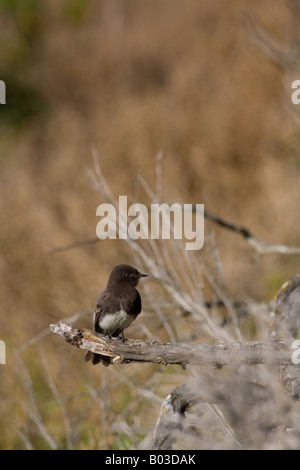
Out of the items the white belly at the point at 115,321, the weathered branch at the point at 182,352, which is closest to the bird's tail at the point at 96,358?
the white belly at the point at 115,321

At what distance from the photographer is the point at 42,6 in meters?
21.7

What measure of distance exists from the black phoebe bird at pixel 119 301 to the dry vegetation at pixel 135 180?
30.6 inches

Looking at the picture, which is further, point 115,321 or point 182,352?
point 115,321

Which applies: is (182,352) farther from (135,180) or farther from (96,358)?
(135,180)

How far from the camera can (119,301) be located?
393cm

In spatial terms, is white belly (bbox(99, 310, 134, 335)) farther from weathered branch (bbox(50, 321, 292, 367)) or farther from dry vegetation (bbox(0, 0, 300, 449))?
dry vegetation (bbox(0, 0, 300, 449))

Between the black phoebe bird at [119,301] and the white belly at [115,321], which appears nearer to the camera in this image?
the black phoebe bird at [119,301]

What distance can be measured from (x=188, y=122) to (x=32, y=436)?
7.33m

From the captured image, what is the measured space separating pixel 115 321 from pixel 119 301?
Answer: 0.17 meters

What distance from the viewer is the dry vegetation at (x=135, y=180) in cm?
624

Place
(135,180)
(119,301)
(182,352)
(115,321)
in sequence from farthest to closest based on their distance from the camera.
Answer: (135,180)
(115,321)
(119,301)
(182,352)

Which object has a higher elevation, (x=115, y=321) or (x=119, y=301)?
(x=119, y=301)

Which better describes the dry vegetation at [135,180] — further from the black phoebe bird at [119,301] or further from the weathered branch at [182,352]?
the black phoebe bird at [119,301]

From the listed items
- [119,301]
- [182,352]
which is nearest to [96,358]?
[119,301]
